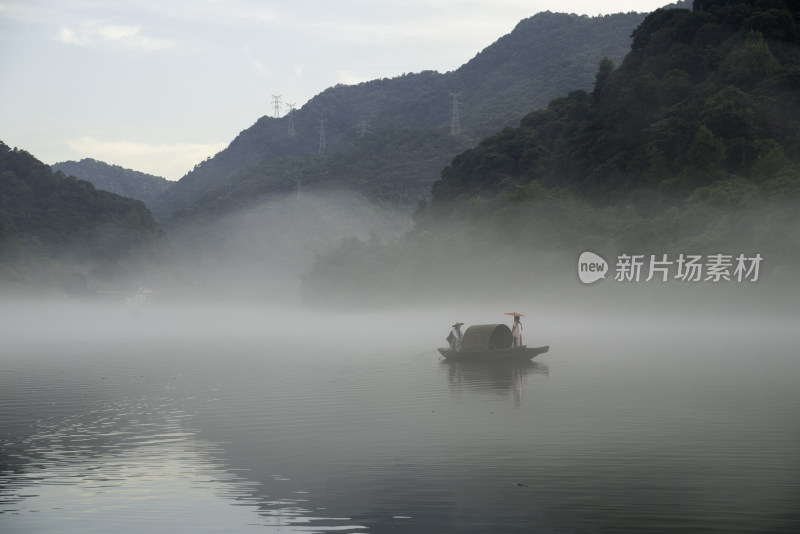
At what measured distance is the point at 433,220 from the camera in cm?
14288

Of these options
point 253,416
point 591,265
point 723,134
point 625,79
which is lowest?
point 253,416

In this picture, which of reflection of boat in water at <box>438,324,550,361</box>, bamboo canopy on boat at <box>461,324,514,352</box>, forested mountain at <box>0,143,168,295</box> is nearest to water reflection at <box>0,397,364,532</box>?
reflection of boat in water at <box>438,324,550,361</box>

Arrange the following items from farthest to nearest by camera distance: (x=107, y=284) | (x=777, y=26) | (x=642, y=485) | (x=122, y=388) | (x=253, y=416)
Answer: (x=107, y=284) < (x=777, y=26) < (x=122, y=388) < (x=253, y=416) < (x=642, y=485)

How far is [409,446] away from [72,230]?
168 m

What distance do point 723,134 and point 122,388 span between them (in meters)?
80.9

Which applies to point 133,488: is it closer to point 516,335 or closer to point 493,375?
point 493,375

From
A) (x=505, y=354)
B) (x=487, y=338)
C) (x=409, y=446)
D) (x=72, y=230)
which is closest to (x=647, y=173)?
(x=487, y=338)

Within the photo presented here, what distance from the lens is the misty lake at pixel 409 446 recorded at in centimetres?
1471

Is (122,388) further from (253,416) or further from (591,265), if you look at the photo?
(591,265)

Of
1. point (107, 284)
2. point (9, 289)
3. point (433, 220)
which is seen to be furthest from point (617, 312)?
point (107, 284)

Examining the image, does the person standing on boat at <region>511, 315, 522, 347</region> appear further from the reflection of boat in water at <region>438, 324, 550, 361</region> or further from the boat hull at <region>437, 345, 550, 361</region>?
the boat hull at <region>437, 345, 550, 361</region>

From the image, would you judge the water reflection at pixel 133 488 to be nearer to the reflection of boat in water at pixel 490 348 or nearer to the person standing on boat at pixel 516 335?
the reflection of boat in water at pixel 490 348

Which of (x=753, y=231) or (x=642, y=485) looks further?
(x=753, y=231)

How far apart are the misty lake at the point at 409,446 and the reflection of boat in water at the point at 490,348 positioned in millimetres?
858
